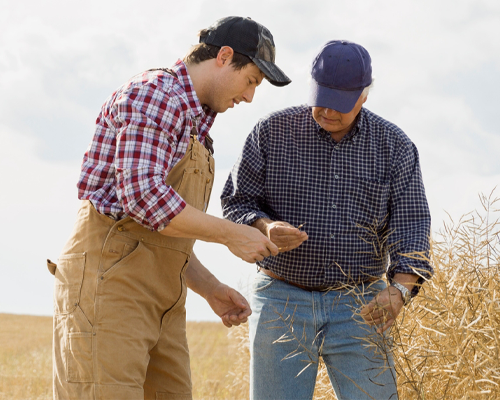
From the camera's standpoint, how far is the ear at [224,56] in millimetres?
2375

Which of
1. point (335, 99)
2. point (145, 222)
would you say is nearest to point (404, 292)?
point (335, 99)

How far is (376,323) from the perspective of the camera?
2584 mm

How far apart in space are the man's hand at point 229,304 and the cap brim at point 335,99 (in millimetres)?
943

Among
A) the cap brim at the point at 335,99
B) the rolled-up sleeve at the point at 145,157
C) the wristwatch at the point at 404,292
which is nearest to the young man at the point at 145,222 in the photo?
the rolled-up sleeve at the point at 145,157

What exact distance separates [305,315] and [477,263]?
775 millimetres

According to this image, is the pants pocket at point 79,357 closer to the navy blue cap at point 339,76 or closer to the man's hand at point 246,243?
the man's hand at point 246,243

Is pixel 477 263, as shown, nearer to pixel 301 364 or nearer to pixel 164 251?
pixel 301 364

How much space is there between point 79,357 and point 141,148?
802 millimetres

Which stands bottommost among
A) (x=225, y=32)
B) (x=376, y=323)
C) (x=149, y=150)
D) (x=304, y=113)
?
(x=376, y=323)

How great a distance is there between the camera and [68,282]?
2.24 meters

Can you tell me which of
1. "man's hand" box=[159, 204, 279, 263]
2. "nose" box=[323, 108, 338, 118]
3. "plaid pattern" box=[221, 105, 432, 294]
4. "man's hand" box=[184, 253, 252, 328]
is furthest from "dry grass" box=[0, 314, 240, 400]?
"man's hand" box=[159, 204, 279, 263]

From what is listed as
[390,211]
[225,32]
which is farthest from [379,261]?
[225,32]

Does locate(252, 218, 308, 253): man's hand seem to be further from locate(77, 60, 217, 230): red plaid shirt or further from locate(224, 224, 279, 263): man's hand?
locate(77, 60, 217, 230): red plaid shirt

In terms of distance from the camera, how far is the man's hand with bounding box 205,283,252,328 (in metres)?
2.74
